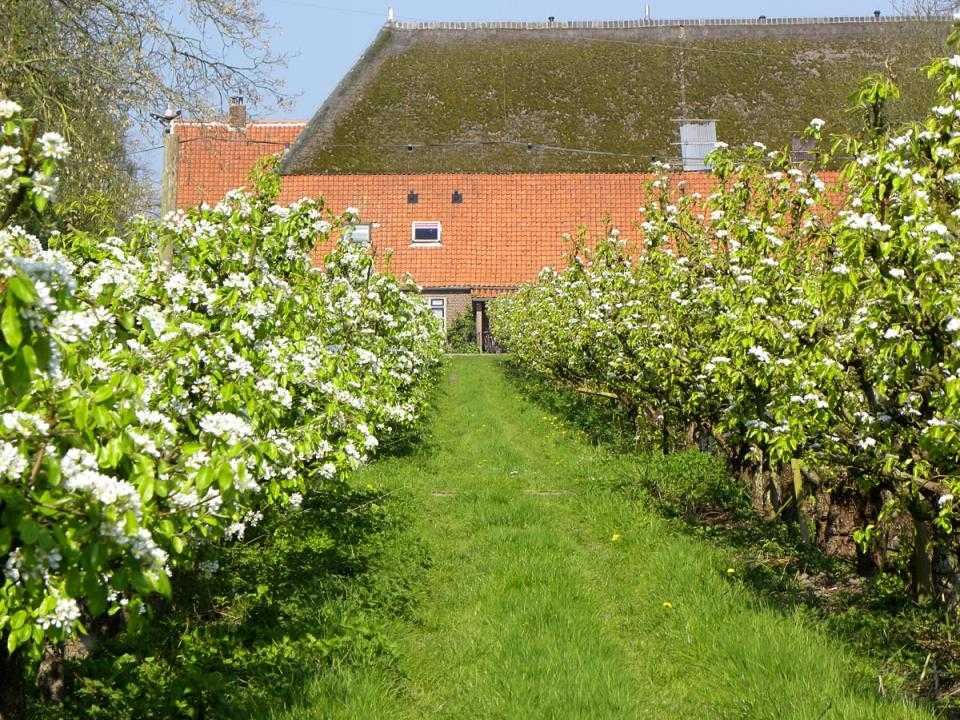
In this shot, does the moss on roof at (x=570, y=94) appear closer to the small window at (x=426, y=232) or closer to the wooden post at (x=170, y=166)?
the small window at (x=426, y=232)

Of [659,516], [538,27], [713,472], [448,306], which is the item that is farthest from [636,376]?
[538,27]

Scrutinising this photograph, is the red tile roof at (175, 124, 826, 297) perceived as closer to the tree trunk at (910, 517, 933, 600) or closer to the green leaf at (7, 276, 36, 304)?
the tree trunk at (910, 517, 933, 600)

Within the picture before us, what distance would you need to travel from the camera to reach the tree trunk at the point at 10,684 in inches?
161

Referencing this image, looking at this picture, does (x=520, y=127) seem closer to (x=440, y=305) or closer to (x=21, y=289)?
(x=440, y=305)

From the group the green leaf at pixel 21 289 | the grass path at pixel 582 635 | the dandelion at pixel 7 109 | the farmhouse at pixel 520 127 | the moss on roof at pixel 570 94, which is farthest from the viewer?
the moss on roof at pixel 570 94

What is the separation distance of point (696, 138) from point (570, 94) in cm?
547

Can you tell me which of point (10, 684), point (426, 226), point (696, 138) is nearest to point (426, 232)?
point (426, 226)

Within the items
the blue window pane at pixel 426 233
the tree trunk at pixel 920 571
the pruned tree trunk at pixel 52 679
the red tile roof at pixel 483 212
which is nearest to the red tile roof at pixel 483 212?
the red tile roof at pixel 483 212

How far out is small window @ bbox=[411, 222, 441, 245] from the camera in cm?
3744

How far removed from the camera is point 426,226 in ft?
123

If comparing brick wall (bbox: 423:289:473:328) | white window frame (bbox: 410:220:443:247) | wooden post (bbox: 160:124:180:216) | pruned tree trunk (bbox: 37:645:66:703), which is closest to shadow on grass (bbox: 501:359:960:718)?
pruned tree trunk (bbox: 37:645:66:703)

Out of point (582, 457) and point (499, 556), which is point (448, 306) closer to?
point (582, 457)

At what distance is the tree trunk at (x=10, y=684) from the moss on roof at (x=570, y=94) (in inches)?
1343

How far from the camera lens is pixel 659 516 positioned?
33.1 feet
